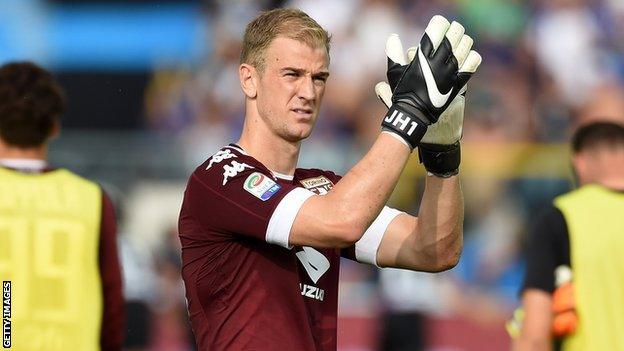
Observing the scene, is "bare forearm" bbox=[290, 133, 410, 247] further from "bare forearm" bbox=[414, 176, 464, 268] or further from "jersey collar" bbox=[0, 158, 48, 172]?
"jersey collar" bbox=[0, 158, 48, 172]

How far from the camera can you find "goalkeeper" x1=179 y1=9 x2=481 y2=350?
354 centimetres

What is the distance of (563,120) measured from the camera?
11875 millimetres

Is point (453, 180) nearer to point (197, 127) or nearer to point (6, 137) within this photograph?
point (6, 137)

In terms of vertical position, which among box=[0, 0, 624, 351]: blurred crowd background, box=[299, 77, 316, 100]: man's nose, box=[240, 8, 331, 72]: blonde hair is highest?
box=[240, 8, 331, 72]: blonde hair

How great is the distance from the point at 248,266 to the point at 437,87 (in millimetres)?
797

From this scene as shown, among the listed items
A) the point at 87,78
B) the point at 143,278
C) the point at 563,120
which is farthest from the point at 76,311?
the point at 87,78

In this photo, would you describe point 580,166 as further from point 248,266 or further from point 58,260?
point 58,260

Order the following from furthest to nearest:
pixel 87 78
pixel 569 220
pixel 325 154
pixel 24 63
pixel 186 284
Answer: pixel 87 78, pixel 325 154, pixel 24 63, pixel 569 220, pixel 186 284

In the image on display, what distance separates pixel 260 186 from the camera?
3699 millimetres

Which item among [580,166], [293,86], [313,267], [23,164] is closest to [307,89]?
[293,86]

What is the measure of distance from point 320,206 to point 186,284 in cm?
58

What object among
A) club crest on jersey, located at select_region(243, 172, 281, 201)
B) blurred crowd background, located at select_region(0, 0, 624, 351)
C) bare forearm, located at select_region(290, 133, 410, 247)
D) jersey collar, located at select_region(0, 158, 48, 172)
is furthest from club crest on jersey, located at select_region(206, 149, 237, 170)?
blurred crowd background, located at select_region(0, 0, 624, 351)

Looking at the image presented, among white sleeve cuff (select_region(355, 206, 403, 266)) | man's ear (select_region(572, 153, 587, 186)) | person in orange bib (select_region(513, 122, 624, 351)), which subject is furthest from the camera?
man's ear (select_region(572, 153, 587, 186))

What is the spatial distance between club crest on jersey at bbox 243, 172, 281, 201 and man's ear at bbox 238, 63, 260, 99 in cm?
33
